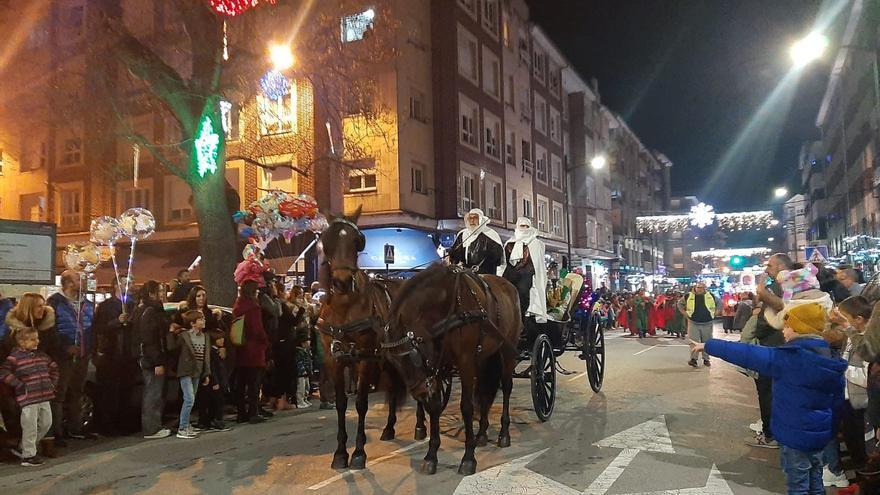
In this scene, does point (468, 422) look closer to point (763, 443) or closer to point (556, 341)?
point (763, 443)

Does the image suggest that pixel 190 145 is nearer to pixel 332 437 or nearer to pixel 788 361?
pixel 332 437

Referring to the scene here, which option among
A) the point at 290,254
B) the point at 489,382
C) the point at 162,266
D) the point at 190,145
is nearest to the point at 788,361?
the point at 489,382

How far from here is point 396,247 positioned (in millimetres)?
24781

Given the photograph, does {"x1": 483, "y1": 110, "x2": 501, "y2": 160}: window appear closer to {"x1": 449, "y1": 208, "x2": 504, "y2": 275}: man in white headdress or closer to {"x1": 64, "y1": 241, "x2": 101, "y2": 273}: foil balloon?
{"x1": 64, "y1": 241, "x2": 101, "y2": 273}: foil balloon

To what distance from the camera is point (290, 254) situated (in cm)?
2255

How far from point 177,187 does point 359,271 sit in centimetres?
2225

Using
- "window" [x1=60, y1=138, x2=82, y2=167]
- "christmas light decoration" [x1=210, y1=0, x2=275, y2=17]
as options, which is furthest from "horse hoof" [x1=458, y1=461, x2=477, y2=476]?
"window" [x1=60, y1=138, x2=82, y2=167]

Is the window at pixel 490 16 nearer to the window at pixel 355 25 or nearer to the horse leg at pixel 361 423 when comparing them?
the window at pixel 355 25

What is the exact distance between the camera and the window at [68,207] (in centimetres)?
2820

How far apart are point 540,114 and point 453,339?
32595 millimetres

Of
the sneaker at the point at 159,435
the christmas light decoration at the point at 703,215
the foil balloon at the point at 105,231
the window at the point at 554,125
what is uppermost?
the window at the point at 554,125

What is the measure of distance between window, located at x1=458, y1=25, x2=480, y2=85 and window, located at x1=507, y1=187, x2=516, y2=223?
608 cm

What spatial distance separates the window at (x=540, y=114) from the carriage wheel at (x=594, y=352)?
26713mm

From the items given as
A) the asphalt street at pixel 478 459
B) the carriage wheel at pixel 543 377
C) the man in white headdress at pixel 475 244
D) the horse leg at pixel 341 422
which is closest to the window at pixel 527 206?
the asphalt street at pixel 478 459
